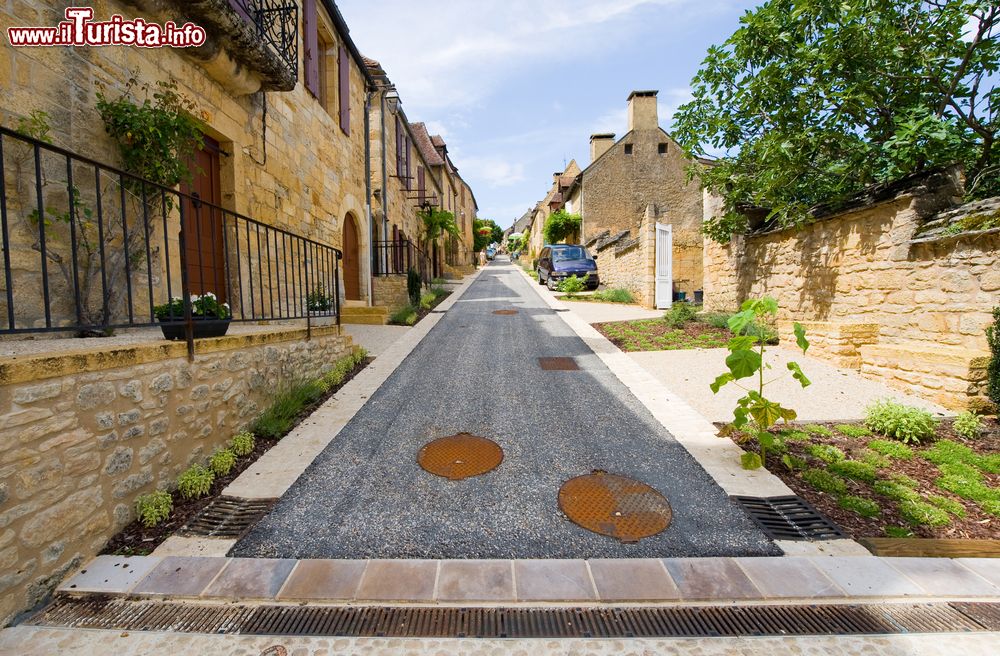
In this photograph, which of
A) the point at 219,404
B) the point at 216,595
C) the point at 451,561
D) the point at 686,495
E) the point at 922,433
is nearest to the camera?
the point at 216,595

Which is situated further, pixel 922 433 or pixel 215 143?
pixel 215 143

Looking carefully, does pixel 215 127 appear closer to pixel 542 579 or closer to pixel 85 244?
pixel 85 244

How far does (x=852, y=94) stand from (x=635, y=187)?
17.5 m

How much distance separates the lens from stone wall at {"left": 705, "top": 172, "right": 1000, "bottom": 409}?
414cm

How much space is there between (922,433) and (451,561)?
390cm

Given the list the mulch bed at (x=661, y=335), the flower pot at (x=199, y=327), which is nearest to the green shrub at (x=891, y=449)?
the mulch bed at (x=661, y=335)

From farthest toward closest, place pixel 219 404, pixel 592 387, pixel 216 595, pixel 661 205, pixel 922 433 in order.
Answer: pixel 661 205 → pixel 592 387 → pixel 922 433 → pixel 219 404 → pixel 216 595

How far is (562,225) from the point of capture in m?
24.9

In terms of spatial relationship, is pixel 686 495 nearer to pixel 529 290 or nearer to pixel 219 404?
pixel 219 404

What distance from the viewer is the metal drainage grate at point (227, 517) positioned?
243cm

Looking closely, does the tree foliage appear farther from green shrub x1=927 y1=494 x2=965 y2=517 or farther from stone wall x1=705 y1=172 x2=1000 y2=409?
green shrub x1=927 y1=494 x2=965 y2=517

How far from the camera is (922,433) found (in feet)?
11.2

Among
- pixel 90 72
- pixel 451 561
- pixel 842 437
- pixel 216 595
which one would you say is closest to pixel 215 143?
pixel 90 72

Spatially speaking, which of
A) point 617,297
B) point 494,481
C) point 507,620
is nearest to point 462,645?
point 507,620
